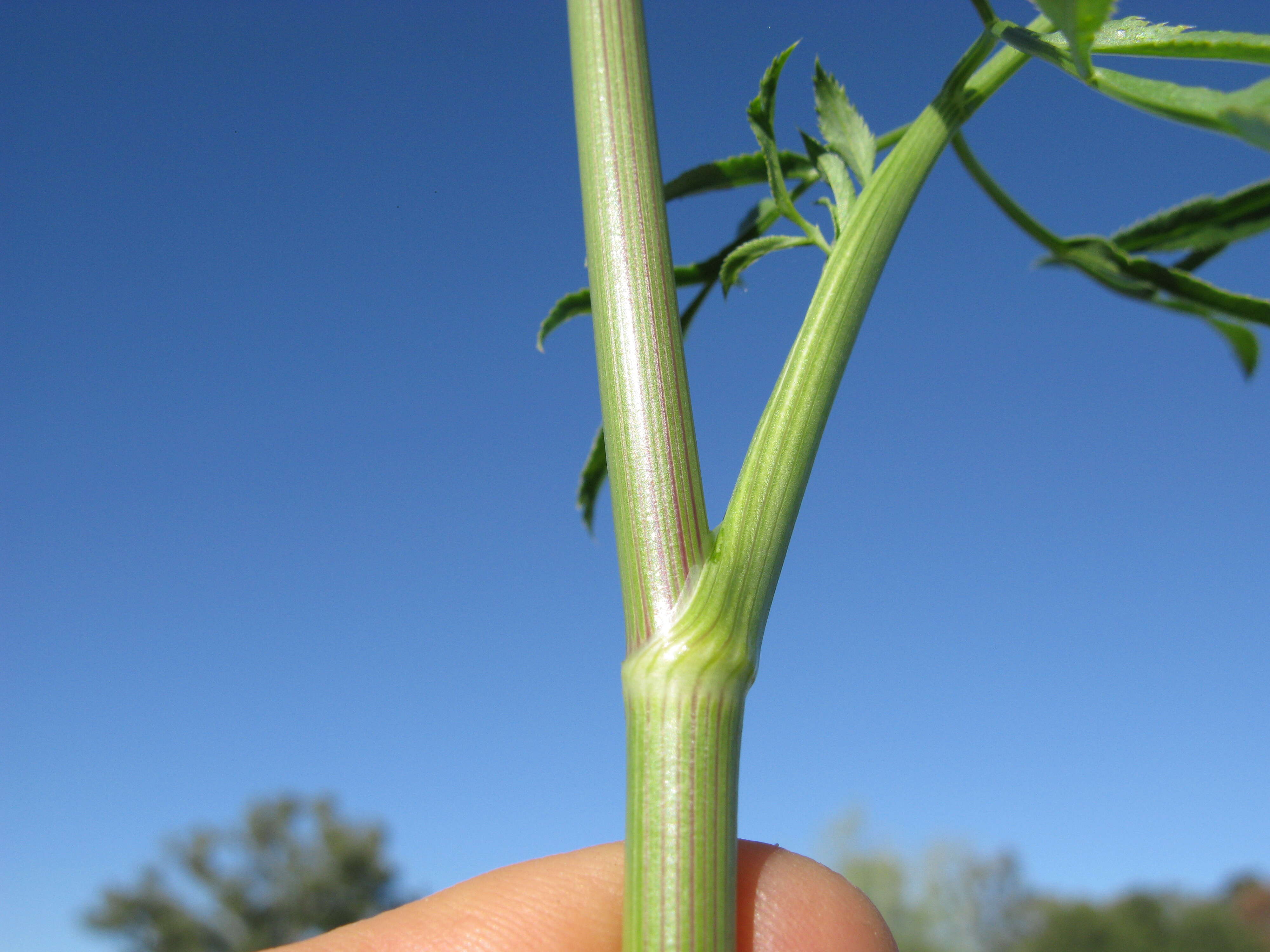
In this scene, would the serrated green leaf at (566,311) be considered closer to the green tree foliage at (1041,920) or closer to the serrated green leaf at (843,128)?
the serrated green leaf at (843,128)

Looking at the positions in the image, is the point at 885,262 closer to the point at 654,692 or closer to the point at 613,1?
the point at 613,1

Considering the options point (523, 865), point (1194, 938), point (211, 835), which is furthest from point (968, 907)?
point (523, 865)

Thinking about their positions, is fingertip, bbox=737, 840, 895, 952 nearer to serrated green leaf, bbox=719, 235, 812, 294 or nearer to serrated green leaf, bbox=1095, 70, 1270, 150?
serrated green leaf, bbox=719, 235, 812, 294

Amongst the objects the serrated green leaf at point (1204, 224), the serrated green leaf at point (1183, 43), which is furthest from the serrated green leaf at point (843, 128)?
the serrated green leaf at point (1204, 224)

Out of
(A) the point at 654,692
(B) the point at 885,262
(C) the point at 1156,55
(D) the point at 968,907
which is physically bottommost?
(A) the point at 654,692

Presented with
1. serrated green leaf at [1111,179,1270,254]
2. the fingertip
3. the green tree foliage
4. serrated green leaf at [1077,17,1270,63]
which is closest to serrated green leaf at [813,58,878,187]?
serrated green leaf at [1077,17,1270,63]

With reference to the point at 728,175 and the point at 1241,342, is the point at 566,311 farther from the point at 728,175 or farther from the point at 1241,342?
the point at 1241,342

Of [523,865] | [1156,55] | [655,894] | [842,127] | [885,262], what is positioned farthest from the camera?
[523,865]
